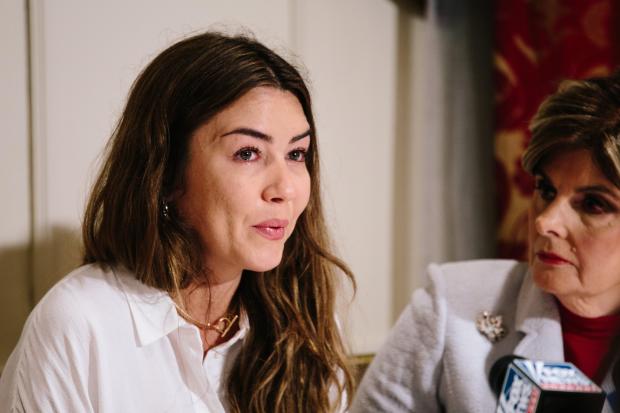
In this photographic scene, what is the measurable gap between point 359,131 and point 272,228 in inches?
33.5

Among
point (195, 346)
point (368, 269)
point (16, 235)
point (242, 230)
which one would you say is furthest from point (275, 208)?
point (368, 269)

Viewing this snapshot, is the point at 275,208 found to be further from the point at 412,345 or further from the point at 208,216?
the point at 412,345

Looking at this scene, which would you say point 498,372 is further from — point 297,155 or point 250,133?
point 250,133

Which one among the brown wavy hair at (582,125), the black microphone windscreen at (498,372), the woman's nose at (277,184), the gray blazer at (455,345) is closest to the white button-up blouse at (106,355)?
the woman's nose at (277,184)

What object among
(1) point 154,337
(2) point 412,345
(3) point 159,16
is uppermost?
(3) point 159,16

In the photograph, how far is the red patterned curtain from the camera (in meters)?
2.13

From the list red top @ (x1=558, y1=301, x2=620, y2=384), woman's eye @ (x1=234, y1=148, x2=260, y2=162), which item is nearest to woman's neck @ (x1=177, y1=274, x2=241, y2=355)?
woman's eye @ (x1=234, y1=148, x2=260, y2=162)

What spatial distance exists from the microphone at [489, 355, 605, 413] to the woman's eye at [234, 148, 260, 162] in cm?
58

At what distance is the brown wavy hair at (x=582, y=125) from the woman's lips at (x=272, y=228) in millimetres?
602

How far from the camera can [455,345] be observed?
5.01ft

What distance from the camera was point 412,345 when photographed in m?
1.57

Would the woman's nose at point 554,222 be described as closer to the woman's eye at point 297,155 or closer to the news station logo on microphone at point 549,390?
the news station logo on microphone at point 549,390

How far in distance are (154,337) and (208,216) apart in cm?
23

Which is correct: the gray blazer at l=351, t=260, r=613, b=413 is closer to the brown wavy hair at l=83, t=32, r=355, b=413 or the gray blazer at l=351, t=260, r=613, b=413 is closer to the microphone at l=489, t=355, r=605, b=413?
the brown wavy hair at l=83, t=32, r=355, b=413
